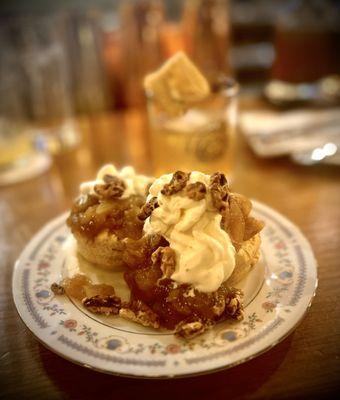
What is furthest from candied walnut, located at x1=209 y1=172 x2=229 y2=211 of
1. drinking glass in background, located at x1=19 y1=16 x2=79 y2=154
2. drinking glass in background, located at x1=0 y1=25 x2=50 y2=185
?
drinking glass in background, located at x1=19 y1=16 x2=79 y2=154

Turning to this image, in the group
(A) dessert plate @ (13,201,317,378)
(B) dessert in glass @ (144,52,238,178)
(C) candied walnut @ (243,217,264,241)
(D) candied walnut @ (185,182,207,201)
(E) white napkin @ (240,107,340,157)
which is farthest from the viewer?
(E) white napkin @ (240,107,340,157)

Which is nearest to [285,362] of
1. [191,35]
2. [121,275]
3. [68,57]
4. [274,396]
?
[274,396]

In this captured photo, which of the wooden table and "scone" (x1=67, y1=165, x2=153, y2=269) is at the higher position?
"scone" (x1=67, y1=165, x2=153, y2=269)

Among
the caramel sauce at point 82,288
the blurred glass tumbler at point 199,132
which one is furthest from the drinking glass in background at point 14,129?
the caramel sauce at point 82,288

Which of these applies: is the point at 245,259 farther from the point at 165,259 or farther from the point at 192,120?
the point at 192,120

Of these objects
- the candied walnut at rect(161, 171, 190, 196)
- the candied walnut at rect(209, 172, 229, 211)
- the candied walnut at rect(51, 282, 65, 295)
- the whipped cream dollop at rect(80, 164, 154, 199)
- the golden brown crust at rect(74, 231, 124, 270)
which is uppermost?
the candied walnut at rect(161, 171, 190, 196)

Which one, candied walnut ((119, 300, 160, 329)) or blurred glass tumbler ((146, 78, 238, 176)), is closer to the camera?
candied walnut ((119, 300, 160, 329))

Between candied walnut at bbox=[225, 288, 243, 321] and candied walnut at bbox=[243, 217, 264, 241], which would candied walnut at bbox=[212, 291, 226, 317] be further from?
candied walnut at bbox=[243, 217, 264, 241]
